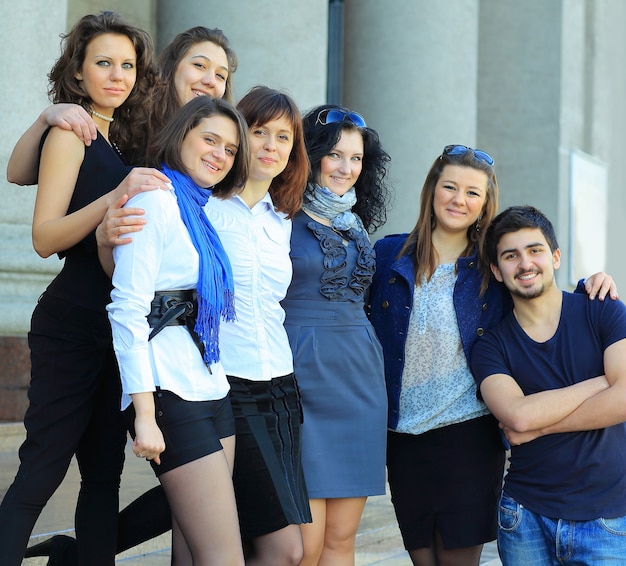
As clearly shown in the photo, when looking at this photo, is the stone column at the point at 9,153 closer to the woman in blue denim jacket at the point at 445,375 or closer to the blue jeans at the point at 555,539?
the woman in blue denim jacket at the point at 445,375

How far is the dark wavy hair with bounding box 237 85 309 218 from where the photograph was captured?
3.57 m

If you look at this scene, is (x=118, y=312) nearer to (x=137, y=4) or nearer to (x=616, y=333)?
(x=616, y=333)

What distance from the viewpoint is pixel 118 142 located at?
3.65m

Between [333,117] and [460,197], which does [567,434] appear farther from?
[333,117]

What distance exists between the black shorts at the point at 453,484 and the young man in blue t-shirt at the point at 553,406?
0.21 meters

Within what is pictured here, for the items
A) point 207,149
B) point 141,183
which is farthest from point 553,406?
point 141,183

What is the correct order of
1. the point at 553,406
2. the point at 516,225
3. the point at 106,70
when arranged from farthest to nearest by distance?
the point at 516,225 → the point at 553,406 → the point at 106,70

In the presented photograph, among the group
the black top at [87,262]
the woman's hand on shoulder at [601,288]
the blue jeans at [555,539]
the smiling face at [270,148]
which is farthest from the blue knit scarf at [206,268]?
the woman's hand on shoulder at [601,288]

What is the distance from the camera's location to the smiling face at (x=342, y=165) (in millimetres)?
3957

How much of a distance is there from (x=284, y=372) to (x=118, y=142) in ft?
3.47

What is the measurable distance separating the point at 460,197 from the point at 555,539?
137 centimetres

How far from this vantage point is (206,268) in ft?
9.89

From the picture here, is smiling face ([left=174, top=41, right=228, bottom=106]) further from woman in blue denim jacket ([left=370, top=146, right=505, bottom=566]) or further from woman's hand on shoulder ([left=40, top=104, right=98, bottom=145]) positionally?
woman in blue denim jacket ([left=370, top=146, right=505, bottom=566])

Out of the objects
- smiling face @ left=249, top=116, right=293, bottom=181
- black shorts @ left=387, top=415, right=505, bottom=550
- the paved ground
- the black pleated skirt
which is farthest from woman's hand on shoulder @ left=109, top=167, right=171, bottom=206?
the paved ground
